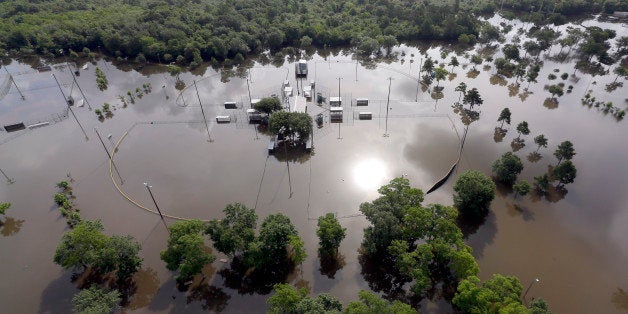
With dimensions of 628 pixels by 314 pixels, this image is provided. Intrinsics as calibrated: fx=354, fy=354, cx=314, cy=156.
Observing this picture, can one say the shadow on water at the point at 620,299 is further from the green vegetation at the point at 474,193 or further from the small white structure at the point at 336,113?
the small white structure at the point at 336,113

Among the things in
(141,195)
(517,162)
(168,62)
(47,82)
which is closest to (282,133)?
(141,195)

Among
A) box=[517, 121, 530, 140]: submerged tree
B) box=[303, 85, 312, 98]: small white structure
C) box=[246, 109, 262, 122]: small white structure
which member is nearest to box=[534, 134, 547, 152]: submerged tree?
box=[517, 121, 530, 140]: submerged tree

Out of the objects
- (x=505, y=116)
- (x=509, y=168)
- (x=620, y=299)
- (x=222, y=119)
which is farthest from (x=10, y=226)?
(x=505, y=116)

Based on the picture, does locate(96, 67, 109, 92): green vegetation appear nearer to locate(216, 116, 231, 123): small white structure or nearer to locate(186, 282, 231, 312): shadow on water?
locate(216, 116, 231, 123): small white structure

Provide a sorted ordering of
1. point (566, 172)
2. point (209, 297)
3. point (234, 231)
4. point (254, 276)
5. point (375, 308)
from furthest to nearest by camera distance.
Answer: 1. point (566, 172)
2. point (254, 276)
3. point (209, 297)
4. point (234, 231)
5. point (375, 308)

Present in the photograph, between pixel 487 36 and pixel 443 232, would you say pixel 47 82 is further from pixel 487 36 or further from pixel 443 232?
pixel 487 36

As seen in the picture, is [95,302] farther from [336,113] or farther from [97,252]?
[336,113]

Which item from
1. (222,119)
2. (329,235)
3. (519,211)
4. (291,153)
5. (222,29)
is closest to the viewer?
(329,235)
